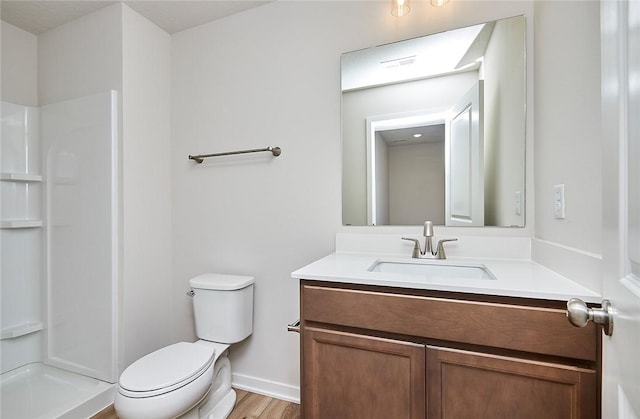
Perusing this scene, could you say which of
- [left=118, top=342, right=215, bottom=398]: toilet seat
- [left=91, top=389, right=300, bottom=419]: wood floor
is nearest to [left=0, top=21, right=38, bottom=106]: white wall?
[left=118, top=342, right=215, bottom=398]: toilet seat

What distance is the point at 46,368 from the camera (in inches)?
76.4

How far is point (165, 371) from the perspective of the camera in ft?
4.29

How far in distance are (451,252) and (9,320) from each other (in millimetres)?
2748

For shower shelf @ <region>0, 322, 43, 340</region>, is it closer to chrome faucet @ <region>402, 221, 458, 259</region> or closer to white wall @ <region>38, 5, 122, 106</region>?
white wall @ <region>38, 5, 122, 106</region>

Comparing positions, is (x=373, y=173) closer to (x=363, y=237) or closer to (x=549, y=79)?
(x=363, y=237)

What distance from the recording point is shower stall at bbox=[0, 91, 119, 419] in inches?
68.1

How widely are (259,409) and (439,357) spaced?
3.90 ft

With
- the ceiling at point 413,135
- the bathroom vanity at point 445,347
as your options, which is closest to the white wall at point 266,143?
the ceiling at point 413,135

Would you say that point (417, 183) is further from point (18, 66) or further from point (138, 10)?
point (18, 66)

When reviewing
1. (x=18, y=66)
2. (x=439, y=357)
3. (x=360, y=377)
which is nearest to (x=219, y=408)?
(x=360, y=377)

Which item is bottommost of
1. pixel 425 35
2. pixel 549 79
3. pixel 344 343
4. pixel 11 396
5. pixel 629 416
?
pixel 11 396

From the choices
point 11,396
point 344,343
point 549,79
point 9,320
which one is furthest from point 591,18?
point 9,320

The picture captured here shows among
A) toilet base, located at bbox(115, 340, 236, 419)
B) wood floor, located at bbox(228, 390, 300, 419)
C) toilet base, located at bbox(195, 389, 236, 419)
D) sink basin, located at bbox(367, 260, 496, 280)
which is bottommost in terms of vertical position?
wood floor, located at bbox(228, 390, 300, 419)

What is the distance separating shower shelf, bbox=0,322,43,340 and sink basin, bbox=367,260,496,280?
2.30 metres
